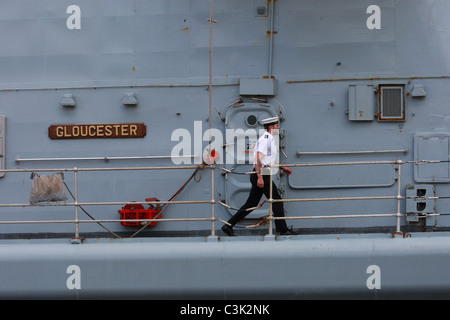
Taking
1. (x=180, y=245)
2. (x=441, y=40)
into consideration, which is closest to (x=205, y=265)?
(x=180, y=245)

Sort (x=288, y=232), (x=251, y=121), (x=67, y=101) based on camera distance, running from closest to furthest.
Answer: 1. (x=288, y=232)
2. (x=251, y=121)
3. (x=67, y=101)

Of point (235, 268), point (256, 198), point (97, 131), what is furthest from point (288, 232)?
point (97, 131)

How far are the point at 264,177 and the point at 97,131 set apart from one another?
6.88 ft

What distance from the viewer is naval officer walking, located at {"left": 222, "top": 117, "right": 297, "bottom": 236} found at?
6.30m

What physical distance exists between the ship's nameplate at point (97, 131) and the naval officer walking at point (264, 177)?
5.19 ft

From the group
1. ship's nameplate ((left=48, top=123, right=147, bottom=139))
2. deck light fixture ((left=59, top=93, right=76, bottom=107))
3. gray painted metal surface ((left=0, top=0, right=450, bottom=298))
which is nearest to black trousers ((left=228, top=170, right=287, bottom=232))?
gray painted metal surface ((left=0, top=0, right=450, bottom=298))

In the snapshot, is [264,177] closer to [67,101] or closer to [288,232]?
[288,232]

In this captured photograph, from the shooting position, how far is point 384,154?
7.14m

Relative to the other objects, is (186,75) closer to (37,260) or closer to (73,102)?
(73,102)

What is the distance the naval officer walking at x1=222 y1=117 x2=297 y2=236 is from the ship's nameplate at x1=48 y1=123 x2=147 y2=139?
158 cm

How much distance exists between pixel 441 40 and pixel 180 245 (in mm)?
3634

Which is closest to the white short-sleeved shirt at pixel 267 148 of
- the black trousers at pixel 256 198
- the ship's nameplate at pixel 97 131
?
the black trousers at pixel 256 198

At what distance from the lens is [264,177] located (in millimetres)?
6492

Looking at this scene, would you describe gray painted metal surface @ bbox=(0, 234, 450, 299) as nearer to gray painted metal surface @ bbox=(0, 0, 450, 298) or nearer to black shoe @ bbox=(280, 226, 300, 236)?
black shoe @ bbox=(280, 226, 300, 236)
